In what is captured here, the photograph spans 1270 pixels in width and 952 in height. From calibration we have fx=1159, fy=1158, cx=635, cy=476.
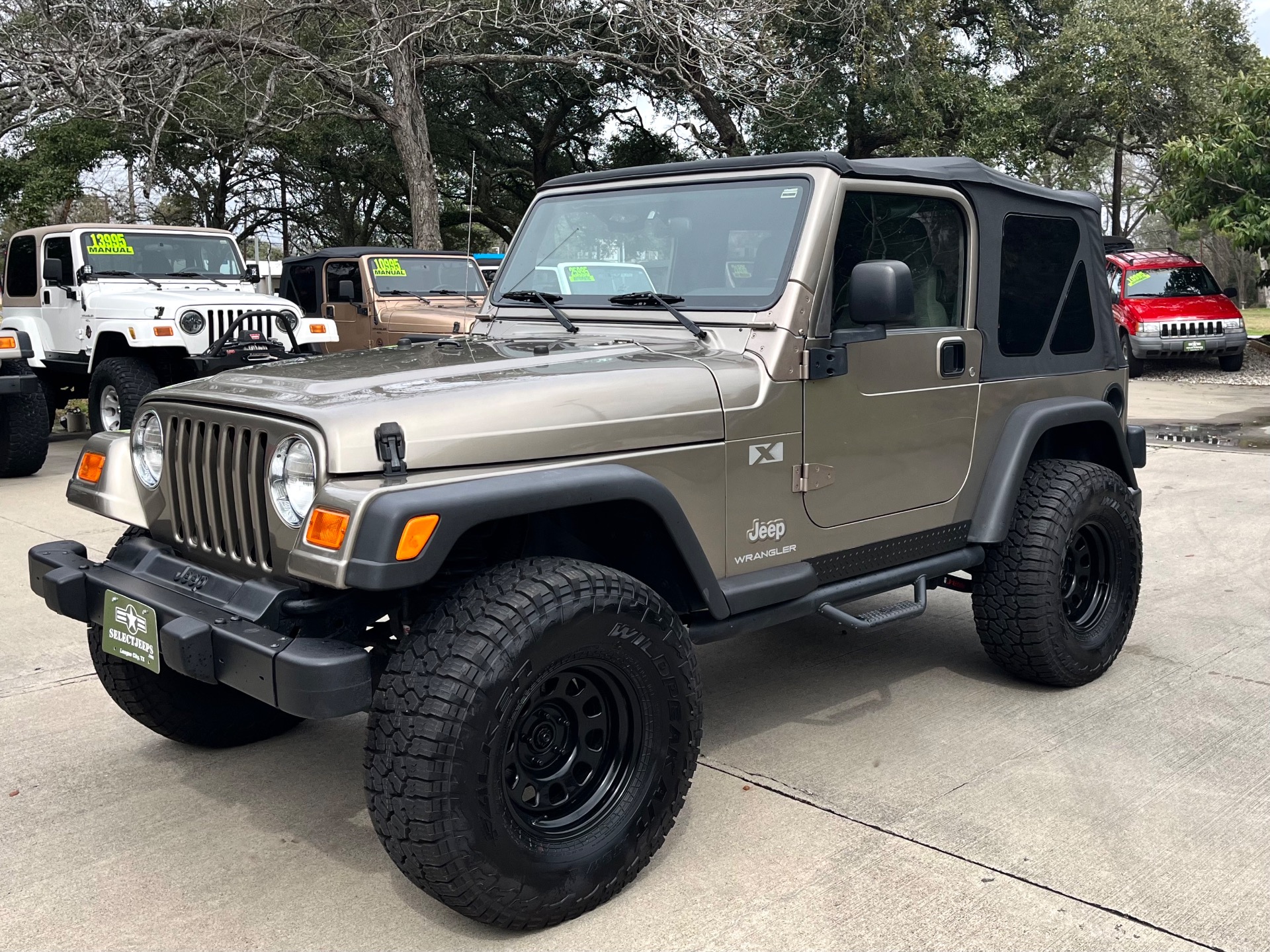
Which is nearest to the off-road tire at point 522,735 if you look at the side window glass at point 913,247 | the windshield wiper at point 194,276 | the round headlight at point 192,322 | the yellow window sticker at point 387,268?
the side window glass at point 913,247

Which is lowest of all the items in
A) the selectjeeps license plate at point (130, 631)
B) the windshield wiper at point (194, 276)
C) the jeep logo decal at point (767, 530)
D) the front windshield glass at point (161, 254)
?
the selectjeeps license plate at point (130, 631)

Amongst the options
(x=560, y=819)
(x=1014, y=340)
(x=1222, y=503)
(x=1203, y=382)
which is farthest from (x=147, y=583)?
(x=1203, y=382)

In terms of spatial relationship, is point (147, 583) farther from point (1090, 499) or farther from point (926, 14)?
point (926, 14)

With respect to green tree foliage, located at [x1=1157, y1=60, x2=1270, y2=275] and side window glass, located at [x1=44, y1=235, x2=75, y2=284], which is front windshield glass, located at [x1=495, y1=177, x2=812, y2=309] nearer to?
side window glass, located at [x1=44, y1=235, x2=75, y2=284]

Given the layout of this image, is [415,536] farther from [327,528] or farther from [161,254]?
[161,254]

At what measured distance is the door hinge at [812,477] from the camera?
11.5 ft

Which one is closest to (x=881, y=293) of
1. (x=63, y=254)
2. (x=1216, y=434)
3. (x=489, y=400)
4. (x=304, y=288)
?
(x=489, y=400)

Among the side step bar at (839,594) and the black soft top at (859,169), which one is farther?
the black soft top at (859,169)

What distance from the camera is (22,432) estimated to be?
9.02 metres

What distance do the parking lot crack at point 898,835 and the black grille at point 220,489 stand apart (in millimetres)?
1640

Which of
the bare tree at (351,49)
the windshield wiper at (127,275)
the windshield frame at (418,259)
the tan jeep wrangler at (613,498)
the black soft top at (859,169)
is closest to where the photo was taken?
the tan jeep wrangler at (613,498)

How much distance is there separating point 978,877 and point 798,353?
1536mm

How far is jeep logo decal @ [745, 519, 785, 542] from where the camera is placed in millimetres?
3395

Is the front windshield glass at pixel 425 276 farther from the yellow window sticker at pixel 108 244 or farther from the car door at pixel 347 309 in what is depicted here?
the yellow window sticker at pixel 108 244
